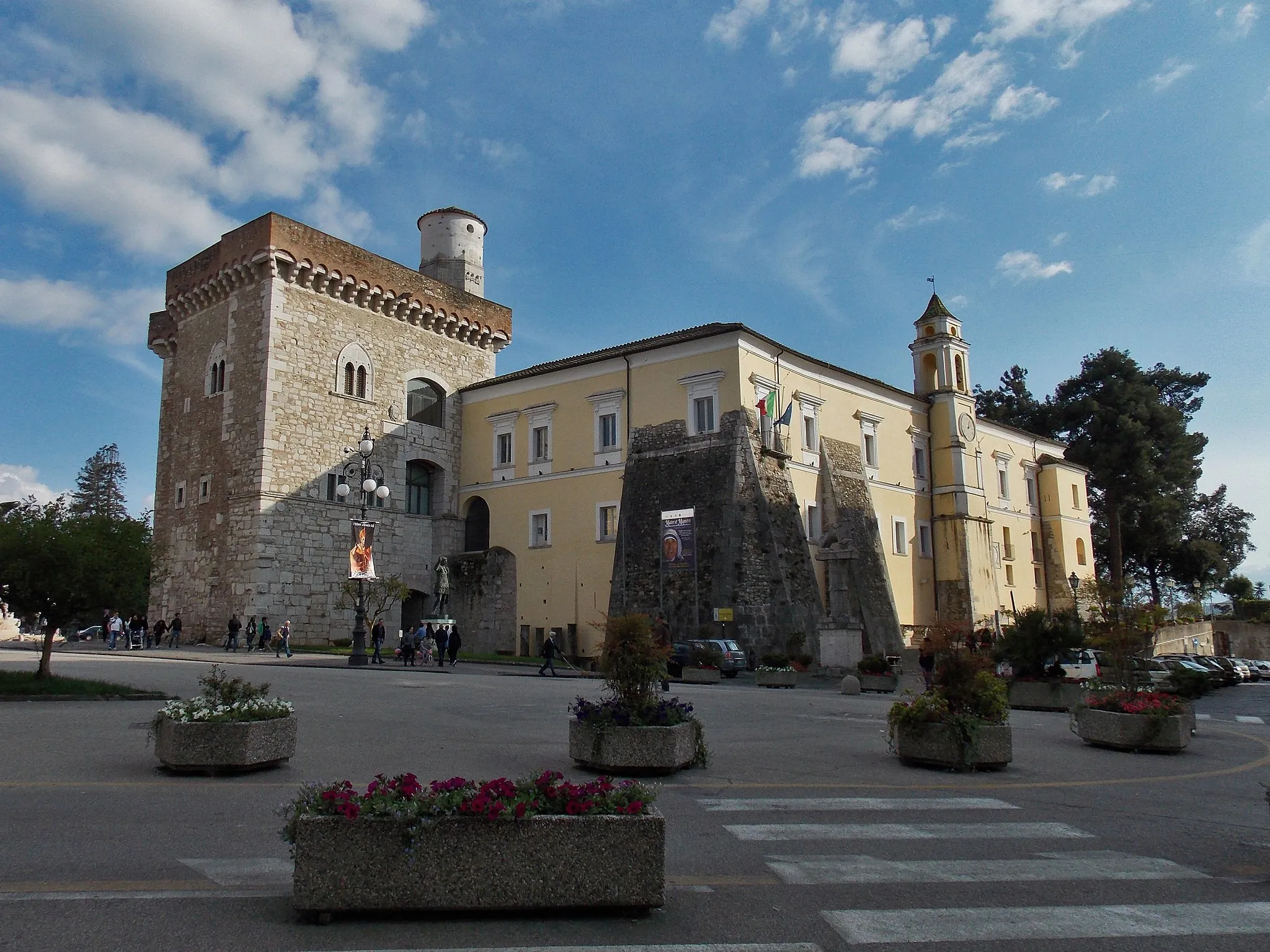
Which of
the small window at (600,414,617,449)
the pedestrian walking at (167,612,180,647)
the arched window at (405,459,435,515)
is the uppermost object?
the small window at (600,414,617,449)

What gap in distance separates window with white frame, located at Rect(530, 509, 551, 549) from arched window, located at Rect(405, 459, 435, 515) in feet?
18.1

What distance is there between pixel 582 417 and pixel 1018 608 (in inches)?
1028

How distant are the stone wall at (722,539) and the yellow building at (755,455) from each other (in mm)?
395

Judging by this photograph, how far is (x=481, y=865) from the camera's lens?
498 centimetres

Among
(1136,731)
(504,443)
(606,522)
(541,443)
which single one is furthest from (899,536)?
(1136,731)

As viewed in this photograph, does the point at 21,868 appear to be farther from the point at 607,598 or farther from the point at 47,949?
the point at 607,598

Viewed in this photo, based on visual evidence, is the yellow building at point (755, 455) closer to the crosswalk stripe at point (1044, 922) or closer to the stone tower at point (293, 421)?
the stone tower at point (293, 421)

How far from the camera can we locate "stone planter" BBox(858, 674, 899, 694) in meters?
24.4

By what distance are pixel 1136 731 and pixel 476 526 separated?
33.3 meters

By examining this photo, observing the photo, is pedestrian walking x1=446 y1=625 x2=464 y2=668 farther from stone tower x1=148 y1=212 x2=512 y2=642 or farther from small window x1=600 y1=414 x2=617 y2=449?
small window x1=600 y1=414 x2=617 y2=449

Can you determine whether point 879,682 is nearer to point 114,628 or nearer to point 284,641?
point 284,641

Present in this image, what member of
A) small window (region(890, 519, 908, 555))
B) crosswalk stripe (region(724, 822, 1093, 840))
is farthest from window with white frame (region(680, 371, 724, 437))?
crosswalk stripe (region(724, 822, 1093, 840))

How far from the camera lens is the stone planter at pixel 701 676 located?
2757cm

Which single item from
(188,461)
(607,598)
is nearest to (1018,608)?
(607,598)
